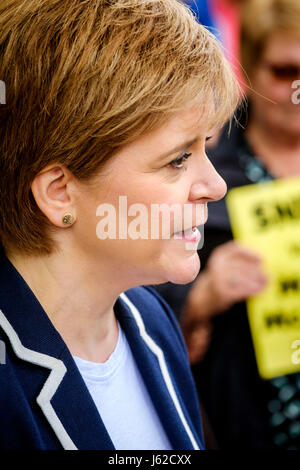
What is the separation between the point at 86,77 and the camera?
2.85 feet

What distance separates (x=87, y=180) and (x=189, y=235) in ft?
0.63

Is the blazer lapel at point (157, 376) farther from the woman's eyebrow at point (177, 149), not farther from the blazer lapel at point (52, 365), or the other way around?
the woman's eyebrow at point (177, 149)

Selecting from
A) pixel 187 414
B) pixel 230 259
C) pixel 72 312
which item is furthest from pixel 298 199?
pixel 72 312

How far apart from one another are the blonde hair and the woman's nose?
983 millimetres

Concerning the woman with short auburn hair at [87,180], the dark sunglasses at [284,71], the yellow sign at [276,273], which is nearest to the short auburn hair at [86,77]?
the woman with short auburn hair at [87,180]

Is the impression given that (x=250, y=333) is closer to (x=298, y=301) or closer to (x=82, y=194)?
(x=298, y=301)

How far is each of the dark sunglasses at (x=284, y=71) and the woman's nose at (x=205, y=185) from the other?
3.06 feet

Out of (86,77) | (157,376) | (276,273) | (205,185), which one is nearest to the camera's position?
(86,77)

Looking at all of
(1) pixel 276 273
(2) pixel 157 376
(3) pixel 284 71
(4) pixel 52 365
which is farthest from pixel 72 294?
(3) pixel 284 71

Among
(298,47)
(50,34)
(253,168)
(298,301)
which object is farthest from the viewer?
(253,168)

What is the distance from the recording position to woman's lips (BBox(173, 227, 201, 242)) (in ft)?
3.24

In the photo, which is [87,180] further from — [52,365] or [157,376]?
[157,376]

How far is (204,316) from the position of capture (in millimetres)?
1733
